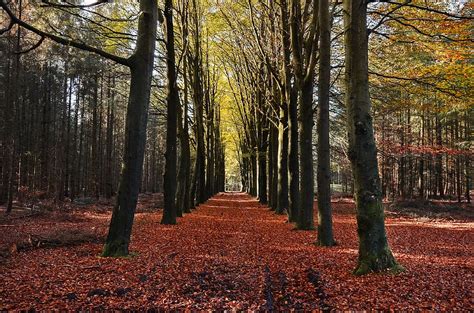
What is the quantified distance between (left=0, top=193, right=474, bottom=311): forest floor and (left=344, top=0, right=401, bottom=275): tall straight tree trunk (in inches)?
15.5

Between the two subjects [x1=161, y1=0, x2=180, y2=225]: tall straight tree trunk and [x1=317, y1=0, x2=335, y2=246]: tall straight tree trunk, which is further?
[x1=161, y1=0, x2=180, y2=225]: tall straight tree trunk

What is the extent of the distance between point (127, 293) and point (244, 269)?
85.6 inches

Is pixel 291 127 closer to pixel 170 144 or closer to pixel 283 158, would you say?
pixel 283 158

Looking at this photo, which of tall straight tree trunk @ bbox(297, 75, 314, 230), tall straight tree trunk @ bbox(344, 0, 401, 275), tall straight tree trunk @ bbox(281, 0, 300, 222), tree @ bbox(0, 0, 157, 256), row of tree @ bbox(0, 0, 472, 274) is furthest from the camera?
tall straight tree trunk @ bbox(281, 0, 300, 222)

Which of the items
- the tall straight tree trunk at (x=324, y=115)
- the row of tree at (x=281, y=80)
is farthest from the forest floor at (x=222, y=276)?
the tall straight tree trunk at (x=324, y=115)

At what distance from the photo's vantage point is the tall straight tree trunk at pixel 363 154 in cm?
560

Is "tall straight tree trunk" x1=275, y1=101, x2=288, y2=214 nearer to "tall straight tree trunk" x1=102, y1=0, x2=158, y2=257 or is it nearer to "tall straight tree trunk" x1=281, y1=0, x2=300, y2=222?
"tall straight tree trunk" x1=281, y1=0, x2=300, y2=222

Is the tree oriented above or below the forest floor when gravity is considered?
above

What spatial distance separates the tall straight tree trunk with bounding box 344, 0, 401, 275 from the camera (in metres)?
5.60

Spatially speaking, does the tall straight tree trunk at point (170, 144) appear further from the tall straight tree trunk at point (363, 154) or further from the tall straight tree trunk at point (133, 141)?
the tall straight tree trunk at point (363, 154)

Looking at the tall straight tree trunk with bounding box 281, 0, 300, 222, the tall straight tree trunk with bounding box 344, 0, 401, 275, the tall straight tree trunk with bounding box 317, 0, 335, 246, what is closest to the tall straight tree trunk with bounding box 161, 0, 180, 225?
the tall straight tree trunk with bounding box 281, 0, 300, 222

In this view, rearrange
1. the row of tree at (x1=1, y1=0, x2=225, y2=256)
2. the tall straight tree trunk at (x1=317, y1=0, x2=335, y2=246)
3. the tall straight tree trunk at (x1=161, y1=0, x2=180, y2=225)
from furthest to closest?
1. the tall straight tree trunk at (x1=161, y1=0, x2=180, y2=225)
2. the tall straight tree trunk at (x1=317, y1=0, x2=335, y2=246)
3. the row of tree at (x1=1, y1=0, x2=225, y2=256)

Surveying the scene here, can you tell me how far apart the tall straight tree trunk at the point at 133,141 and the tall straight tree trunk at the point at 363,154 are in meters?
3.92

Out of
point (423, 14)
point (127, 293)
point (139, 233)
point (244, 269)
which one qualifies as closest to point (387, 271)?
point (244, 269)
